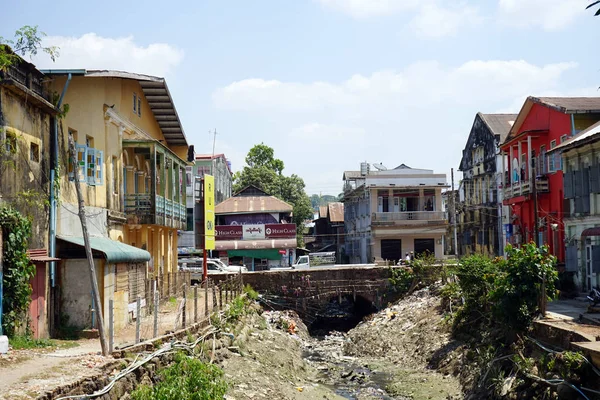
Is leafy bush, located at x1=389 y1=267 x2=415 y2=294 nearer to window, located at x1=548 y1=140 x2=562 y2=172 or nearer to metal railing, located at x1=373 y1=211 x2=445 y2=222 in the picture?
window, located at x1=548 y1=140 x2=562 y2=172

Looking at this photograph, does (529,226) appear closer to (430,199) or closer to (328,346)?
(328,346)

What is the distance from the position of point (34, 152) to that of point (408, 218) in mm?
37340

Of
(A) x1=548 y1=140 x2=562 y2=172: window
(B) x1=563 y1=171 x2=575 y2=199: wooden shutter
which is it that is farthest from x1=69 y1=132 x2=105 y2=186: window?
(A) x1=548 y1=140 x2=562 y2=172: window

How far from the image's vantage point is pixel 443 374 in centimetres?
2430

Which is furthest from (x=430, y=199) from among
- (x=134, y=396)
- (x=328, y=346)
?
(x=134, y=396)

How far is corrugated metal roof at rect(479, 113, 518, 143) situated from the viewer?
159 feet

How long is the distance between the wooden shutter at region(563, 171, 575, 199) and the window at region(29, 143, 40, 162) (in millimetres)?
19593

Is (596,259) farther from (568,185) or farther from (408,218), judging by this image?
(408,218)

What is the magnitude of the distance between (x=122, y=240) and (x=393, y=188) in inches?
1209

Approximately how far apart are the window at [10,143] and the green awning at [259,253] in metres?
37.6

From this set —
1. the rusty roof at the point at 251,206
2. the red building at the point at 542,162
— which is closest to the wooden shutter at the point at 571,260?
the red building at the point at 542,162

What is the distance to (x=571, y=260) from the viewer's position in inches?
1077

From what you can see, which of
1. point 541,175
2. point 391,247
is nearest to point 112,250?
point 541,175

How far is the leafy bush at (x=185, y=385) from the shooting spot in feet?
43.2
